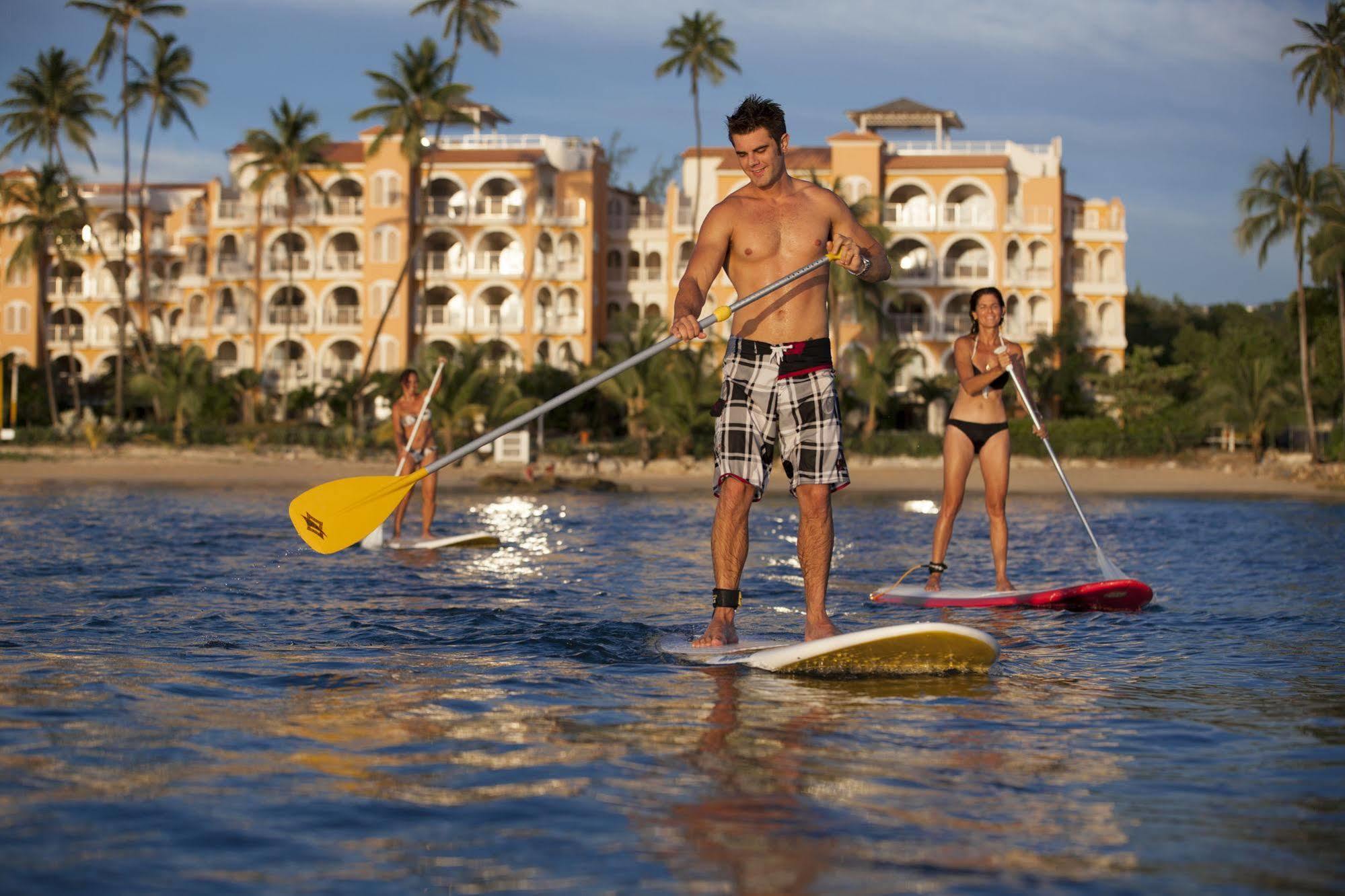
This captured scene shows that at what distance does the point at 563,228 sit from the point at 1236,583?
175ft

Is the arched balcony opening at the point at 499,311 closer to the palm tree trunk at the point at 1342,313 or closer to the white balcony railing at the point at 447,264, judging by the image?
the white balcony railing at the point at 447,264

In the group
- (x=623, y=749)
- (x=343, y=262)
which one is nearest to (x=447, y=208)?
(x=343, y=262)

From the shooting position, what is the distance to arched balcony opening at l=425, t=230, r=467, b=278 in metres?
62.1

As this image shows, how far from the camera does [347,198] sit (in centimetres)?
6281

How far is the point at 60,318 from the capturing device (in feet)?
224

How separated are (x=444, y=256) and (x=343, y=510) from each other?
5716 cm

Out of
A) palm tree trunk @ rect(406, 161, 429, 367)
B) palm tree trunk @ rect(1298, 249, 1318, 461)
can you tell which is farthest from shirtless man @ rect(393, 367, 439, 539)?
palm tree trunk @ rect(406, 161, 429, 367)

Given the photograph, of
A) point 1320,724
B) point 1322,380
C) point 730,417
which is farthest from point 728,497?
point 1322,380

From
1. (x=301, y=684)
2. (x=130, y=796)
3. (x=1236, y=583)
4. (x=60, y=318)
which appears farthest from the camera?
(x=60, y=318)

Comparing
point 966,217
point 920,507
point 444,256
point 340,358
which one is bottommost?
point 920,507

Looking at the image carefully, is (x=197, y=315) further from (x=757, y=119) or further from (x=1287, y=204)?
(x=757, y=119)

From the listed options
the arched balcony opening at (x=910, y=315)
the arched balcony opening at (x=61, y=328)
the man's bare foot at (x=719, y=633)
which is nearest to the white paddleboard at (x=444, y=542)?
the man's bare foot at (x=719, y=633)

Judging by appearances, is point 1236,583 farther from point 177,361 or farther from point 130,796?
point 177,361

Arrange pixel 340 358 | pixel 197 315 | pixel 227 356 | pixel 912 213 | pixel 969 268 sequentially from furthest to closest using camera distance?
1. pixel 197 315
2. pixel 227 356
3. pixel 340 358
4. pixel 912 213
5. pixel 969 268
